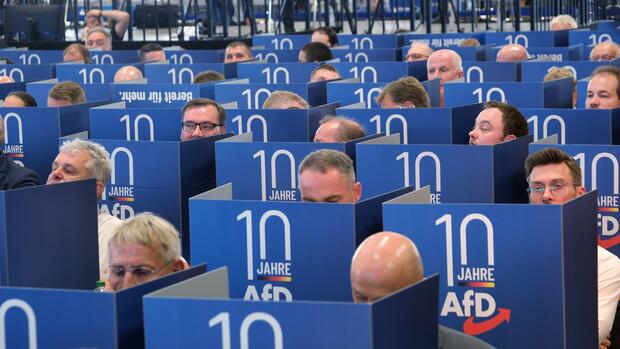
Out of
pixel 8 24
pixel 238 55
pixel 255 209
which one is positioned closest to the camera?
pixel 255 209

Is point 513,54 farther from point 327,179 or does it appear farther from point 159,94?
point 327,179

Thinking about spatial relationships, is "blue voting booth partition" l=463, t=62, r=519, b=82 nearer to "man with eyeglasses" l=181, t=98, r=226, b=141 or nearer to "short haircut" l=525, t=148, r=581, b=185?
"man with eyeglasses" l=181, t=98, r=226, b=141

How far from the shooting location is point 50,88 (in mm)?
11352

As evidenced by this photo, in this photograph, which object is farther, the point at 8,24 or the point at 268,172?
the point at 8,24

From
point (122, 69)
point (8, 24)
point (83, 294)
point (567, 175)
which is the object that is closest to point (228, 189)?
point (567, 175)

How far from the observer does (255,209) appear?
18.1 ft

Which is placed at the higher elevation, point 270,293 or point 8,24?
point 8,24

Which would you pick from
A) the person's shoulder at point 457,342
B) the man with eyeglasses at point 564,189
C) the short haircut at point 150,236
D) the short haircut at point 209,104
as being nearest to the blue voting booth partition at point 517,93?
the short haircut at point 209,104

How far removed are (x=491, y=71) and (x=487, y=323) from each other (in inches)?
288

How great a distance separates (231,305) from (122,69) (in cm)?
906

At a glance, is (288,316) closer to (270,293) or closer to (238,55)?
(270,293)

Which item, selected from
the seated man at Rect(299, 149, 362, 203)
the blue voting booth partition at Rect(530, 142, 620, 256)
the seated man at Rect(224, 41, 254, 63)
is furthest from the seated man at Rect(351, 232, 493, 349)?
the seated man at Rect(224, 41, 254, 63)

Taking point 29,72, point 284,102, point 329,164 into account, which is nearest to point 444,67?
point 284,102

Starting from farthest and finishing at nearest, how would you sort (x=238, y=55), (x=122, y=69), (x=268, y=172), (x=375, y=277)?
(x=238, y=55), (x=122, y=69), (x=268, y=172), (x=375, y=277)
